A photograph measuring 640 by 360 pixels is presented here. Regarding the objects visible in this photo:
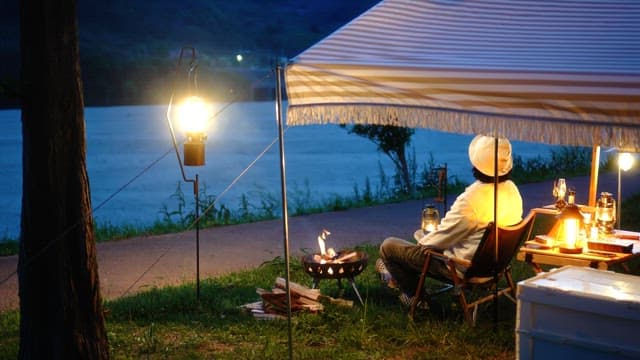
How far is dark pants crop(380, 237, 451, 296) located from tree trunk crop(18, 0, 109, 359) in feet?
7.35

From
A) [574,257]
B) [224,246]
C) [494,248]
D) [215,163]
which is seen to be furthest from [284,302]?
[215,163]

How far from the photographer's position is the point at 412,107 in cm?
466

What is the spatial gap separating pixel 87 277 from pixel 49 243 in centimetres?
31

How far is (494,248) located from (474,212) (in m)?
0.28

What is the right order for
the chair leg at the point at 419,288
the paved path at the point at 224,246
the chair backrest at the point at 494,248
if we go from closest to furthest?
the chair backrest at the point at 494,248 < the chair leg at the point at 419,288 < the paved path at the point at 224,246

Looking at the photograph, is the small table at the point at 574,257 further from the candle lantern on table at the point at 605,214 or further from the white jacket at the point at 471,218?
the candle lantern on table at the point at 605,214

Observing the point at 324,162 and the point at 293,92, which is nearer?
the point at 293,92

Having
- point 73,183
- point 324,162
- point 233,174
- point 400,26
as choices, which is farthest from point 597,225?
point 324,162

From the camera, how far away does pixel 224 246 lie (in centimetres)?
970

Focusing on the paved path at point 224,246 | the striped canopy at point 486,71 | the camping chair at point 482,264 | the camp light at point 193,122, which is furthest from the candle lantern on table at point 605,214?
the paved path at point 224,246

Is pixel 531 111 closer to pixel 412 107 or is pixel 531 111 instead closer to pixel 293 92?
pixel 412 107

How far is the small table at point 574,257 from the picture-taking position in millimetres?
5699

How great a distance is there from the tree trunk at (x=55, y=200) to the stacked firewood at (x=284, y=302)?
156 centimetres

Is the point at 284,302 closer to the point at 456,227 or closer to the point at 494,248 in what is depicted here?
the point at 456,227
